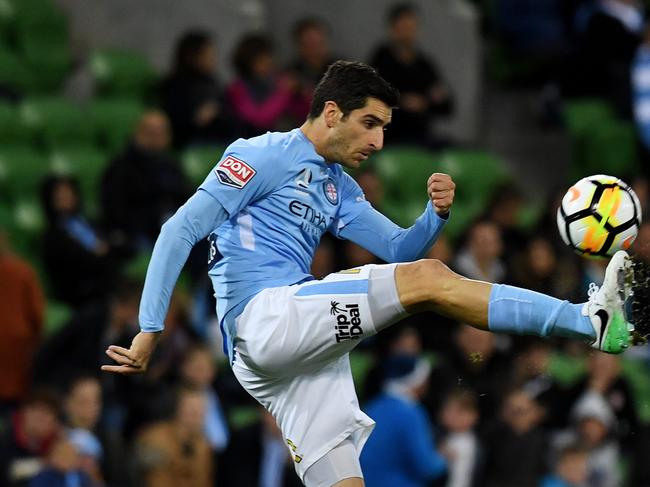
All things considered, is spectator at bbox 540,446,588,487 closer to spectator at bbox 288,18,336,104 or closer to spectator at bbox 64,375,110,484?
spectator at bbox 64,375,110,484

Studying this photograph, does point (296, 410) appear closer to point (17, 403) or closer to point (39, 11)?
point (17, 403)

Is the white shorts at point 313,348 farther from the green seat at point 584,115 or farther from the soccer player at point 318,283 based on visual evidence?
the green seat at point 584,115

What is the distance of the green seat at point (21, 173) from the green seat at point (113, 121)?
2.05ft

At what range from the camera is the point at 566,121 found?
13102mm

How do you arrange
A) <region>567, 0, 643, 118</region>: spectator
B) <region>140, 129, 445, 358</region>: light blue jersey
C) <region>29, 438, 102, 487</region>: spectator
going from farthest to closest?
<region>567, 0, 643, 118</region>: spectator < <region>29, 438, 102, 487</region>: spectator < <region>140, 129, 445, 358</region>: light blue jersey

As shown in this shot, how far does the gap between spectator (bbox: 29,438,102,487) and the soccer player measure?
2.35 meters

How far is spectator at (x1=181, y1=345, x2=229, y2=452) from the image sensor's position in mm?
9484

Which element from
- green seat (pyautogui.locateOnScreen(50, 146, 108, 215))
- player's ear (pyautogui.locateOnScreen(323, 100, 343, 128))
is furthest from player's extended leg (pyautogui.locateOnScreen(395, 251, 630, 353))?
green seat (pyautogui.locateOnScreen(50, 146, 108, 215))

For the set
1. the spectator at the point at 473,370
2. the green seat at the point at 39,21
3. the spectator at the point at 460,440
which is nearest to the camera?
the spectator at the point at 460,440

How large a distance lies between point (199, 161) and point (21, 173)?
3.89 ft

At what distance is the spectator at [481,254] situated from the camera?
10836 millimetres

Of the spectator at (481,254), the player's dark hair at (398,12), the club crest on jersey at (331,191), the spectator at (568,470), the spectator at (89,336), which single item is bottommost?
the spectator at (568,470)

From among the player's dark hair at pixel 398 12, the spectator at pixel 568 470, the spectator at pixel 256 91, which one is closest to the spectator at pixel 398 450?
the spectator at pixel 568 470

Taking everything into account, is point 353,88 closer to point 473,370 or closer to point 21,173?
point 473,370
